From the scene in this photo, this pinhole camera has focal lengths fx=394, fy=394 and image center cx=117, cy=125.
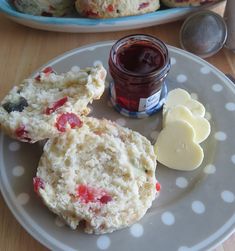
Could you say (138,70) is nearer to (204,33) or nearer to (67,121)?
(67,121)

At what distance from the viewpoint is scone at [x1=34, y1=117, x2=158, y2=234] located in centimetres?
92

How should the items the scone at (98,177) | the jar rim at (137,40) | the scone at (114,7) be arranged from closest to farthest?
the scone at (98,177) → the jar rim at (137,40) → the scone at (114,7)

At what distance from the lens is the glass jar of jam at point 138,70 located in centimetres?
106

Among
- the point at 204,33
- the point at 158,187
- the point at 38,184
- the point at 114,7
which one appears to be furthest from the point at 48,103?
the point at 204,33

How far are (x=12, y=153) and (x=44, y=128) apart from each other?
6.8 inches

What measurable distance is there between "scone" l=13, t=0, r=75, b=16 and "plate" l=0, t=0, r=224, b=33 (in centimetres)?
3

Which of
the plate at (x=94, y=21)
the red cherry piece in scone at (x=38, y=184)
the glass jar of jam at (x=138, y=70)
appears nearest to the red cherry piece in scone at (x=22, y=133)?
the red cherry piece in scone at (x=38, y=184)

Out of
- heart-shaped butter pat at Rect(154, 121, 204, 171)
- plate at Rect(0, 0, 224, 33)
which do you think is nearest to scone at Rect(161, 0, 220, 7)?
plate at Rect(0, 0, 224, 33)

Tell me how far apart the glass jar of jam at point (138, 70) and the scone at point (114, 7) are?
24cm

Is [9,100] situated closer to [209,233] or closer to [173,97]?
[173,97]

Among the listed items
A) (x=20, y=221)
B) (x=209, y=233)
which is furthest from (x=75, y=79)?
(x=209, y=233)

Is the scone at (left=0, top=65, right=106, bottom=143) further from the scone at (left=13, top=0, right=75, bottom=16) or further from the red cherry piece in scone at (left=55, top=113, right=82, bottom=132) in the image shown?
the scone at (left=13, top=0, right=75, bottom=16)

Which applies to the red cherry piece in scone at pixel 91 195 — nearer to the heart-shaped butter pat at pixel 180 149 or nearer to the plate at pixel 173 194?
the plate at pixel 173 194

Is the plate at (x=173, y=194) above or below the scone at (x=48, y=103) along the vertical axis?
below
